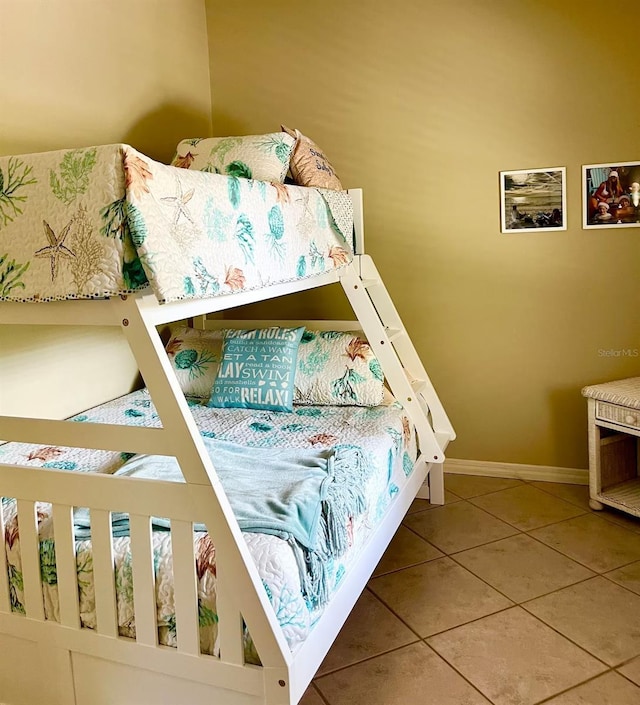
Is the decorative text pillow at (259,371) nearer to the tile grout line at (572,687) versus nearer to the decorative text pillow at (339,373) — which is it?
the decorative text pillow at (339,373)

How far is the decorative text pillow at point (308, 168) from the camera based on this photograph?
8.95 feet

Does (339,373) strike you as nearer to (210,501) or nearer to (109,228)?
(210,501)

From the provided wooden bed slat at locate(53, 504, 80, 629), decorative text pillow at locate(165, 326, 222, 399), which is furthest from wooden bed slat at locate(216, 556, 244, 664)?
decorative text pillow at locate(165, 326, 222, 399)

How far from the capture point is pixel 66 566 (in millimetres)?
1597

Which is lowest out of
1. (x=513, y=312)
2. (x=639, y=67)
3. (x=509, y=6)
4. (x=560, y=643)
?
(x=560, y=643)

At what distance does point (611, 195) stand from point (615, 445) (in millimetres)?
1102

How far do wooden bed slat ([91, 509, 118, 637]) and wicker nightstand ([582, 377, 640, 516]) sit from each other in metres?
2.07

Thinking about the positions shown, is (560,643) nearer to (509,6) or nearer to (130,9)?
(509,6)

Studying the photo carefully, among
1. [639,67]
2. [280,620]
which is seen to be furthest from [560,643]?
[639,67]

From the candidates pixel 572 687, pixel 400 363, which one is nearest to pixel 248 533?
pixel 572 687

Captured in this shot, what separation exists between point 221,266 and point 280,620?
82 centimetres

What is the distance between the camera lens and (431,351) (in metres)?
3.40

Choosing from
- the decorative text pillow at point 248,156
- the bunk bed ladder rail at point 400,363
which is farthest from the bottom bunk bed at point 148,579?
the decorative text pillow at point 248,156

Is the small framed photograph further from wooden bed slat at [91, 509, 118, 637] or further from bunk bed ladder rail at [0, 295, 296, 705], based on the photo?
wooden bed slat at [91, 509, 118, 637]
